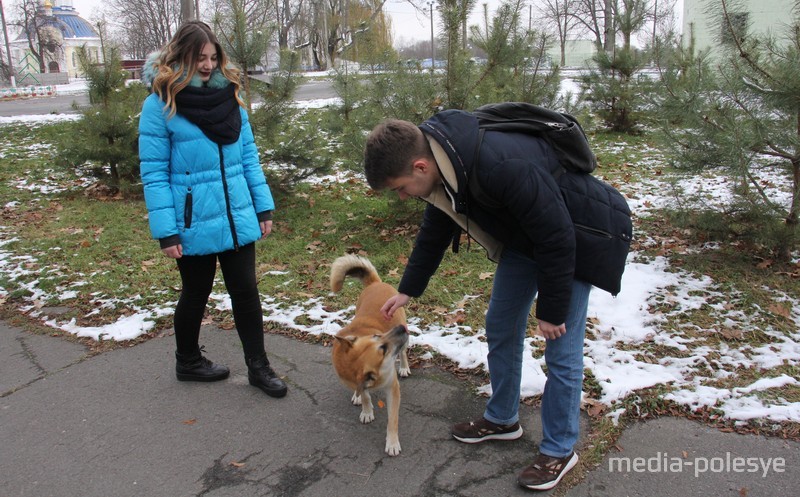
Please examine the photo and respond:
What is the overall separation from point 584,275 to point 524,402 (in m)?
1.26

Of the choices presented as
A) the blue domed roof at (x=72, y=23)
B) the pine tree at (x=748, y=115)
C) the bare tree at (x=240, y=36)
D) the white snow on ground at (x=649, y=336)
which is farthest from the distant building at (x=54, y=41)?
the pine tree at (x=748, y=115)

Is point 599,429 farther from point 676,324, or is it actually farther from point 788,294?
point 788,294

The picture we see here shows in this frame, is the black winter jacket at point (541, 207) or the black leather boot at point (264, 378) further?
the black leather boot at point (264, 378)

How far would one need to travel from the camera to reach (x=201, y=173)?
3.22 meters

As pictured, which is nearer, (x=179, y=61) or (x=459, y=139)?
(x=459, y=139)

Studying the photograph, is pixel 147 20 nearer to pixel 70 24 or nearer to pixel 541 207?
pixel 70 24

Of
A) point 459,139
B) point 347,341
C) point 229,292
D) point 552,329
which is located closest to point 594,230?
point 552,329

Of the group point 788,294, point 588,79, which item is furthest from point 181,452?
point 588,79

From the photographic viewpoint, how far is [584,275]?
236 centimetres

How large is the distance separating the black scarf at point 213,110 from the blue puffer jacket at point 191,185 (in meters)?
0.04

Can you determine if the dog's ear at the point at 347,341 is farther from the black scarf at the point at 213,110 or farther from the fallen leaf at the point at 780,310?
the fallen leaf at the point at 780,310

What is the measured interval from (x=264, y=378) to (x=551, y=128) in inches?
94.4

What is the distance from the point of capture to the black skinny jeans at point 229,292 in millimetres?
3389

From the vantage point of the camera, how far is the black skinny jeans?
3389mm
